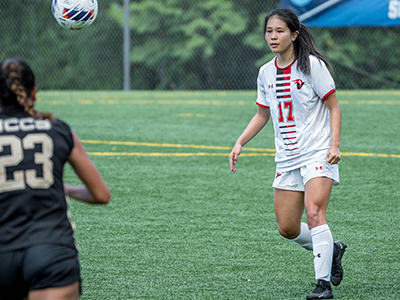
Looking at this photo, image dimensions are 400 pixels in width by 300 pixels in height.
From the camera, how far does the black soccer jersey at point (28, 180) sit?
7.38ft

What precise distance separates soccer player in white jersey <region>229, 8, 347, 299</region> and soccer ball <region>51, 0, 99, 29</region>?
4868 millimetres

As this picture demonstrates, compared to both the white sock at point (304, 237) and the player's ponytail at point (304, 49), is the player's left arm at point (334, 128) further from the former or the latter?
the white sock at point (304, 237)

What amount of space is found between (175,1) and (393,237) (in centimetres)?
1668

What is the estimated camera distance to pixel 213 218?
5652mm

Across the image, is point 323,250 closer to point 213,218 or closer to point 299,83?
point 299,83

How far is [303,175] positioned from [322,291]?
Answer: 0.67 meters

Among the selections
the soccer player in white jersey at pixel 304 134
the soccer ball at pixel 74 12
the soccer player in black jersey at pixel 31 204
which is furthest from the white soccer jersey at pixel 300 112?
the soccer ball at pixel 74 12

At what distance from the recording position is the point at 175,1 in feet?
67.7

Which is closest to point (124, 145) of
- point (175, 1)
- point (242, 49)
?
point (242, 49)

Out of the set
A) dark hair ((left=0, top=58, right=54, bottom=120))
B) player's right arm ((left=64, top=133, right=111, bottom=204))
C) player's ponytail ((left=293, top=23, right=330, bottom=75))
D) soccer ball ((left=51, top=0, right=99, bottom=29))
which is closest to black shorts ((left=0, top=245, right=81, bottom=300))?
player's right arm ((left=64, top=133, right=111, bottom=204))

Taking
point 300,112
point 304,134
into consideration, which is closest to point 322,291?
point 304,134

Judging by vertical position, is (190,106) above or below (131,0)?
below

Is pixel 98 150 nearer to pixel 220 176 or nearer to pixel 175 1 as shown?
pixel 220 176

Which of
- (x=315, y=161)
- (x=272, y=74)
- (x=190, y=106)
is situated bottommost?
(x=190, y=106)
